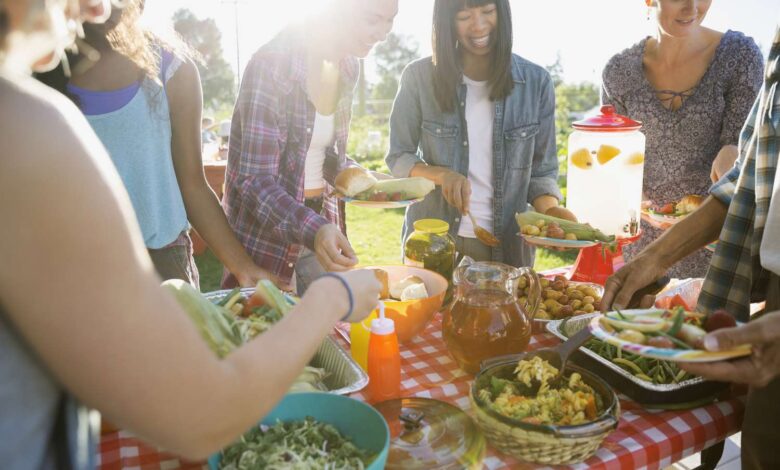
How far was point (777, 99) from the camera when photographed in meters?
1.83

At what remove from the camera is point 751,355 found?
1377mm

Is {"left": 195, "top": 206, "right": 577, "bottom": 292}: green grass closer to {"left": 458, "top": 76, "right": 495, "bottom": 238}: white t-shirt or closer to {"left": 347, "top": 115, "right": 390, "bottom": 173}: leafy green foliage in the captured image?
{"left": 458, "top": 76, "right": 495, "bottom": 238}: white t-shirt

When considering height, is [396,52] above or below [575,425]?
above

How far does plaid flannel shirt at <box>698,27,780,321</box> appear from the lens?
1806mm

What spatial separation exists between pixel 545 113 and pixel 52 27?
2.72 m

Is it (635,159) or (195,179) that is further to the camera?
(635,159)

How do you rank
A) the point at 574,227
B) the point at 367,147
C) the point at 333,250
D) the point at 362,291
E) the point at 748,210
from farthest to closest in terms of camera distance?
1. the point at 367,147
2. the point at 574,227
3. the point at 333,250
4. the point at 748,210
5. the point at 362,291

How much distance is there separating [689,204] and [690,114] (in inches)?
22.9

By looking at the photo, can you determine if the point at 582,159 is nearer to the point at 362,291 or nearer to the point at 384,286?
the point at 384,286

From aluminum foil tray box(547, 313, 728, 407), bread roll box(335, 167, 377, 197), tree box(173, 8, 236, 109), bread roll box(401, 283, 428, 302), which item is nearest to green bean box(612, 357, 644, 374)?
aluminum foil tray box(547, 313, 728, 407)

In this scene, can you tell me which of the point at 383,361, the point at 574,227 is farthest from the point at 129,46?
the point at 574,227

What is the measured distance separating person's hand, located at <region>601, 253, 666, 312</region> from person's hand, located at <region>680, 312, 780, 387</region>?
0.66 metres

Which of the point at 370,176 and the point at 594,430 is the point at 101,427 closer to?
the point at 594,430

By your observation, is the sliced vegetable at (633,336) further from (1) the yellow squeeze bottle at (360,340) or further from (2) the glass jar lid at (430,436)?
(1) the yellow squeeze bottle at (360,340)
